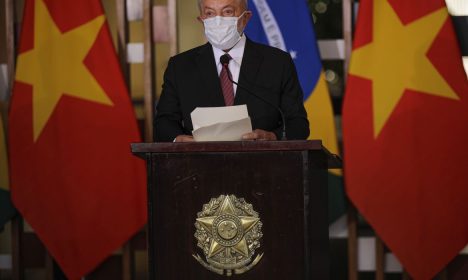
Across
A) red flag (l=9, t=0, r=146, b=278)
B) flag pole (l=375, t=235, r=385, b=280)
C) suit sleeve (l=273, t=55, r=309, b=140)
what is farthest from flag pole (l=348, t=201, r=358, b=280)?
suit sleeve (l=273, t=55, r=309, b=140)

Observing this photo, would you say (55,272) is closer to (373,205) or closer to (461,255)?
(373,205)

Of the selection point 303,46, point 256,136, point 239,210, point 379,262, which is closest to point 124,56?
point 303,46

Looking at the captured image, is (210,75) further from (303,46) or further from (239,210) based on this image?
(303,46)

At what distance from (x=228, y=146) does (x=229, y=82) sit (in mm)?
566

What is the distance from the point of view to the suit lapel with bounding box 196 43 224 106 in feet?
10.1

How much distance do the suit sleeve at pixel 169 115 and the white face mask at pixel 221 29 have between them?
21 centimetres

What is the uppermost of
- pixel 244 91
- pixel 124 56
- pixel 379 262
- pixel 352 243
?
pixel 124 56

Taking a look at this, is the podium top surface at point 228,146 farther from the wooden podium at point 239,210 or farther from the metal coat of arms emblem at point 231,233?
the metal coat of arms emblem at point 231,233

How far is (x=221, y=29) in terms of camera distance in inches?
120

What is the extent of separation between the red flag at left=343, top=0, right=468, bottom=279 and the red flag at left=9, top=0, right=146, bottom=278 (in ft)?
4.09

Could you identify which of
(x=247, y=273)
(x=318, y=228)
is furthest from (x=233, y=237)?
(x=318, y=228)

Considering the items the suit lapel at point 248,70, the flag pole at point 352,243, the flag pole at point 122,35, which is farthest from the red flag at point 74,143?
the suit lapel at point 248,70

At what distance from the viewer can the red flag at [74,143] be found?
4.69m

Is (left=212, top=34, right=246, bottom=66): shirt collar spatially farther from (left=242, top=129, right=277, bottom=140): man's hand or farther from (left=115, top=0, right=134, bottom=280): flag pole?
(left=115, top=0, right=134, bottom=280): flag pole
